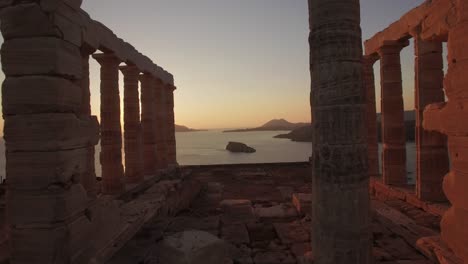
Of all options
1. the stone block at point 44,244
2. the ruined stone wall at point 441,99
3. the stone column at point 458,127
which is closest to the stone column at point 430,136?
the ruined stone wall at point 441,99

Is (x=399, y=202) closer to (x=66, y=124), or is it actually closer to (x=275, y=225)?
(x=275, y=225)

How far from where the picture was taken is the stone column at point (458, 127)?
18.6 feet

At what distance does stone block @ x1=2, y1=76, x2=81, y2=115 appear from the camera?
6742mm

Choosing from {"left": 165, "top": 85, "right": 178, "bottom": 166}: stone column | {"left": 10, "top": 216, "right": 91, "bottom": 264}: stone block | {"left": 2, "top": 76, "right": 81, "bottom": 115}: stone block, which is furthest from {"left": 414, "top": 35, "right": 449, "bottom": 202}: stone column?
{"left": 165, "top": 85, "right": 178, "bottom": 166}: stone column

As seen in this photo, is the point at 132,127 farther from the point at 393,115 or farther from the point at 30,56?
the point at 393,115

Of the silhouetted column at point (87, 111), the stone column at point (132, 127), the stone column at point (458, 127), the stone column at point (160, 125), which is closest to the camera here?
the stone column at point (458, 127)

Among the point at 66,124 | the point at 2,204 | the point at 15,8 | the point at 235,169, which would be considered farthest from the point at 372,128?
the point at 2,204

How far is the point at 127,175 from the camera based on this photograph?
1452 centimetres

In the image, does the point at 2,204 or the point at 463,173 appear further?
the point at 2,204

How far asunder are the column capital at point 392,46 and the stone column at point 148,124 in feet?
36.1

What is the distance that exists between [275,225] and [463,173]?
526 cm

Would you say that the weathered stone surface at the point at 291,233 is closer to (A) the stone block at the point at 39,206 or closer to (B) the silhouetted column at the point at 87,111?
(A) the stone block at the point at 39,206

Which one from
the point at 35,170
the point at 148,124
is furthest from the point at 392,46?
the point at 35,170

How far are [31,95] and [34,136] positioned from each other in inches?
32.7
